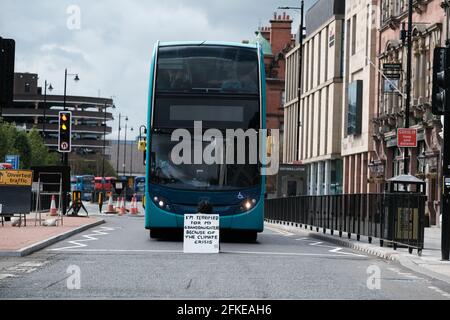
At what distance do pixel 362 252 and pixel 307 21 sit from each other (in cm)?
7198

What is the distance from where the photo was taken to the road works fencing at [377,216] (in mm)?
23141

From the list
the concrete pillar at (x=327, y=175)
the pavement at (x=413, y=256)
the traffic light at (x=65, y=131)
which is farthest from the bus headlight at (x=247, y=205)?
the concrete pillar at (x=327, y=175)

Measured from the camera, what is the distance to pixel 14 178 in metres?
31.3

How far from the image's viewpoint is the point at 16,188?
31.2 m

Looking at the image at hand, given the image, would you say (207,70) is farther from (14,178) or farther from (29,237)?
(14,178)

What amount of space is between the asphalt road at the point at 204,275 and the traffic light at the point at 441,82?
10.6 ft

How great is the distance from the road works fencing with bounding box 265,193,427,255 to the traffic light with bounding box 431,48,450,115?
3.40m

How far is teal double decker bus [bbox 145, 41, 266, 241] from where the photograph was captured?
80.5ft

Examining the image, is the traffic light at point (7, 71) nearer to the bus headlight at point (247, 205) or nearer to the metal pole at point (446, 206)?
the metal pole at point (446, 206)

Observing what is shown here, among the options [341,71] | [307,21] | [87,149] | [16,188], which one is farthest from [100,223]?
[87,149]

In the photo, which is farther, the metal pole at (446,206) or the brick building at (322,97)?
the brick building at (322,97)

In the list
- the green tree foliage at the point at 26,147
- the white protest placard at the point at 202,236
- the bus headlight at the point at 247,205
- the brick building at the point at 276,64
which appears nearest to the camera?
the white protest placard at the point at 202,236
